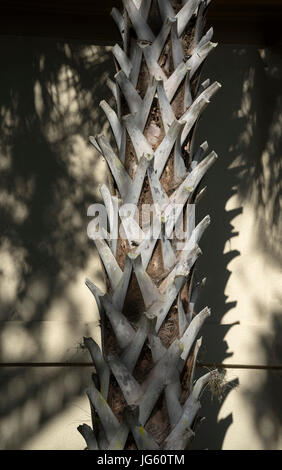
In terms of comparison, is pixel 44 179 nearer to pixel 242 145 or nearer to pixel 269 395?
pixel 242 145

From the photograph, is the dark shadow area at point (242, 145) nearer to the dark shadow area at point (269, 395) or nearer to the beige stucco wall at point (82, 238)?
the beige stucco wall at point (82, 238)

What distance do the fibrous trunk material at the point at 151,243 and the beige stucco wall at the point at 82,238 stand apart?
1.83 meters

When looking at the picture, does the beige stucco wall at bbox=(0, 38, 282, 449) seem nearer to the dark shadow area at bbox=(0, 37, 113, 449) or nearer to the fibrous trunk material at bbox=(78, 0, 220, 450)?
the dark shadow area at bbox=(0, 37, 113, 449)

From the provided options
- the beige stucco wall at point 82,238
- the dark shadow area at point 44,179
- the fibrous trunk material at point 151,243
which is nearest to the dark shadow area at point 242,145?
→ the beige stucco wall at point 82,238

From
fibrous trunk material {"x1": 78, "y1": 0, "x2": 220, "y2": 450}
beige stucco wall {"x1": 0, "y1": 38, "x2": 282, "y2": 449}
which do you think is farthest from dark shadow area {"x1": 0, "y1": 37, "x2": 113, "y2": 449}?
fibrous trunk material {"x1": 78, "y1": 0, "x2": 220, "y2": 450}

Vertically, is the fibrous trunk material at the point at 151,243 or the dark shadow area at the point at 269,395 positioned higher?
the fibrous trunk material at the point at 151,243

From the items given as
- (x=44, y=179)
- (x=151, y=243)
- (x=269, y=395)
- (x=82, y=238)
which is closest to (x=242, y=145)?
(x=82, y=238)

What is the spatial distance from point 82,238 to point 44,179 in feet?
1.76

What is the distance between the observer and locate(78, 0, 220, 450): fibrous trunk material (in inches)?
89.8

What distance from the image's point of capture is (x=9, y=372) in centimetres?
427

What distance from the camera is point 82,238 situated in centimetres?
443

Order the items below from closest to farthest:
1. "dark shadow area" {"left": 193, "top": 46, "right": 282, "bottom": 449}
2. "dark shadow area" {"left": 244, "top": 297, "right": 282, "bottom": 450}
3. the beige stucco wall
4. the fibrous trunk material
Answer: the fibrous trunk material → the beige stucco wall → "dark shadow area" {"left": 244, "top": 297, "right": 282, "bottom": 450} → "dark shadow area" {"left": 193, "top": 46, "right": 282, "bottom": 449}

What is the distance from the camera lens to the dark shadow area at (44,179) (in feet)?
14.1

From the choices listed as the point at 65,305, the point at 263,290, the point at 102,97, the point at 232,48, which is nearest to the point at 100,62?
the point at 102,97
